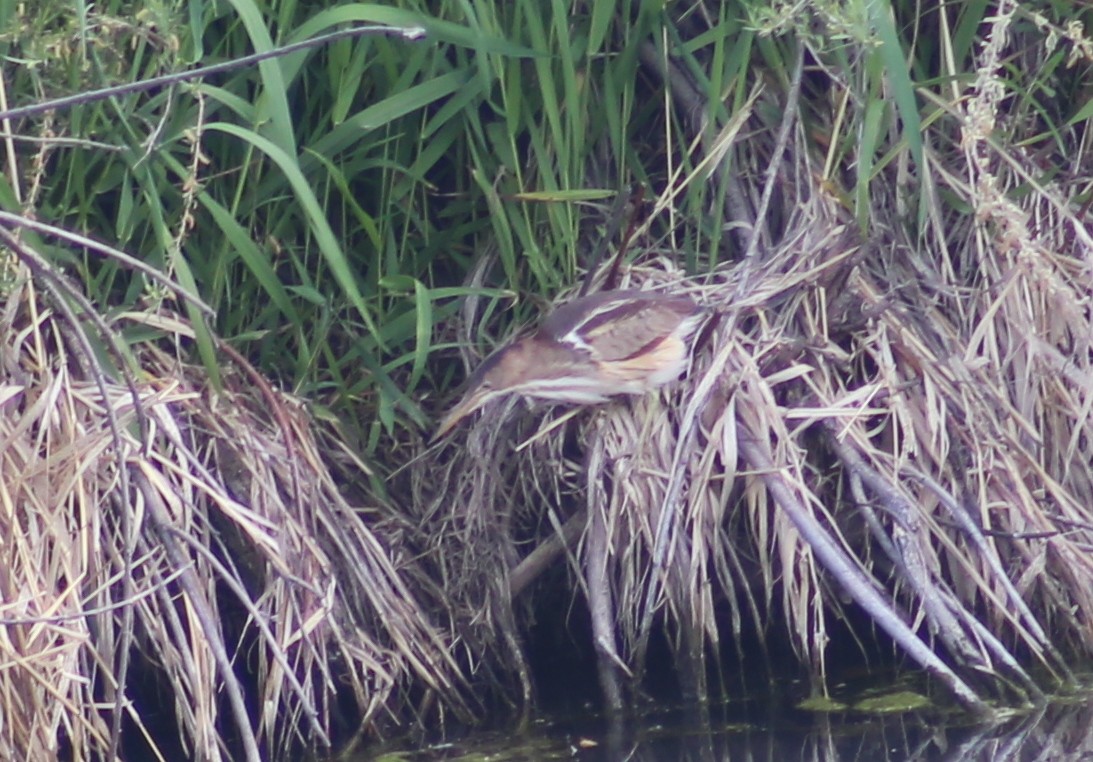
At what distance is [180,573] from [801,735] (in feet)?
4.36

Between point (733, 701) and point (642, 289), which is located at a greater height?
point (642, 289)

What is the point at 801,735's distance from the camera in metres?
3.30

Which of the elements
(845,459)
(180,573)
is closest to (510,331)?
(845,459)

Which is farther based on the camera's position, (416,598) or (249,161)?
(416,598)

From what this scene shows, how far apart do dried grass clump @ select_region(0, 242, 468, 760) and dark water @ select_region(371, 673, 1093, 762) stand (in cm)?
21

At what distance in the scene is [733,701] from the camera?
3521mm

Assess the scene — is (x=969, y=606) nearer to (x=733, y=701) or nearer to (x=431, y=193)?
(x=733, y=701)

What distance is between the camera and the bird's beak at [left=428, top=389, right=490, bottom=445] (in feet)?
11.2

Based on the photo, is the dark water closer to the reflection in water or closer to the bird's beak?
the reflection in water

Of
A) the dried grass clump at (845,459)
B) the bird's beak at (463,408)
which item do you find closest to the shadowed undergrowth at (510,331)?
the dried grass clump at (845,459)

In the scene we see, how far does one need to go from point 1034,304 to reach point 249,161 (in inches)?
68.6

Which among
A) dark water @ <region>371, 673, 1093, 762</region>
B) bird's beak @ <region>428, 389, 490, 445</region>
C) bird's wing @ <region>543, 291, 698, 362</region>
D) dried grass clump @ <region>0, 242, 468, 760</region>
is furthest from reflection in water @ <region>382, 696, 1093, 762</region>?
bird's wing @ <region>543, 291, 698, 362</region>

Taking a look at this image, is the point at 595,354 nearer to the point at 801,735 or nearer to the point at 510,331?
the point at 510,331

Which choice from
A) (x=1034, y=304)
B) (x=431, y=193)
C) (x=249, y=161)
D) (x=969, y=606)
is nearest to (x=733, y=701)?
(x=969, y=606)
